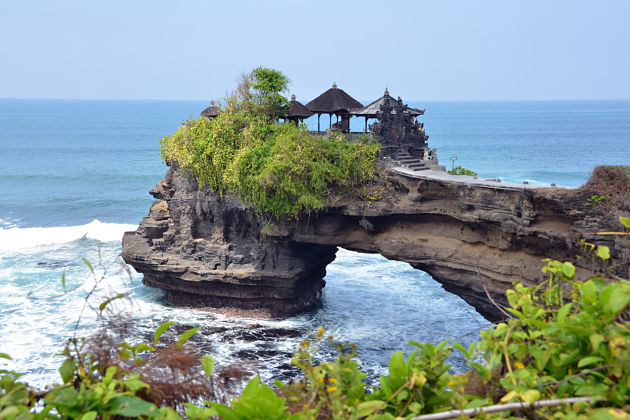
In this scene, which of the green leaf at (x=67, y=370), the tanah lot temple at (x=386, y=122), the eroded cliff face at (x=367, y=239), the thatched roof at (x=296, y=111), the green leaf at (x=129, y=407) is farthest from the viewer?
the thatched roof at (x=296, y=111)

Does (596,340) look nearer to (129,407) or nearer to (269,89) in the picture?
(129,407)

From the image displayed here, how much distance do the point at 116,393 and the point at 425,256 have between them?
692 inches

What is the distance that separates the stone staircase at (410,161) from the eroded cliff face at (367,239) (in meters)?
1.85

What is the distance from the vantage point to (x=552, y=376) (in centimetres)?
383

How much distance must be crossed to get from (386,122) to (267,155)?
16.0 feet

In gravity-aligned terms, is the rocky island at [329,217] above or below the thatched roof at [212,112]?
below

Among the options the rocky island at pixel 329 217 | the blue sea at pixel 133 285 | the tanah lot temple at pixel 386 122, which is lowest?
the blue sea at pixel 133 285

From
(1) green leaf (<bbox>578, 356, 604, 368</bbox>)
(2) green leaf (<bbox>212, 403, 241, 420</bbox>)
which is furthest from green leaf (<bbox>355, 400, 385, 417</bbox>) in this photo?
(1) green leaf (<bbox>578, 356, 604, 368</bbox>)

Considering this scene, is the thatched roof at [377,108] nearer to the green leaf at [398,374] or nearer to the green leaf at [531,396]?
the green leaf at [398,374]

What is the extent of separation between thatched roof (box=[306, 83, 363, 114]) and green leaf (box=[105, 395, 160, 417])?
69.3 ft

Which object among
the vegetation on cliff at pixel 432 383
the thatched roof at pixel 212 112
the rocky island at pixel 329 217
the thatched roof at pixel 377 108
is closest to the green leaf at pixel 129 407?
the vegetation on cliff at pixel 432 383

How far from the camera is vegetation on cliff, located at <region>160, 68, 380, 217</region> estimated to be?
20953mm

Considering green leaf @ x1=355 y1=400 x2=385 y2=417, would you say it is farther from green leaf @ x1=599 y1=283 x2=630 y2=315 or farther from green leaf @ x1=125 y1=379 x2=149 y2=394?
green leaf @ x1=599 y1=283 x2=630 y2=315

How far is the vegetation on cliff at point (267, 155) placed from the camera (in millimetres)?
20953
